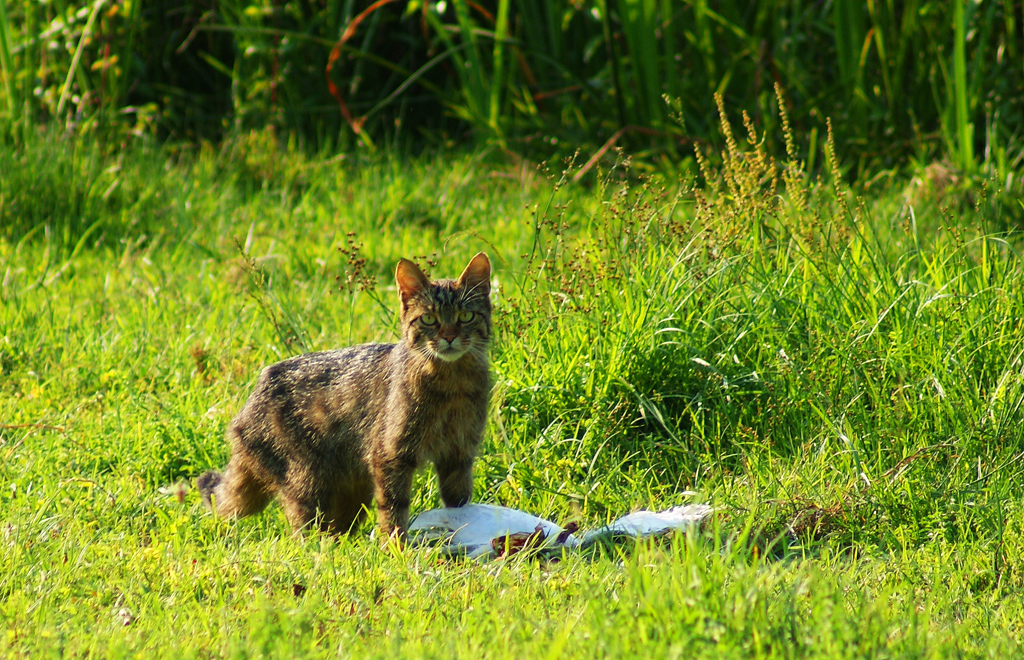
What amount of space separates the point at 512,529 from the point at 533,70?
16.7 feet

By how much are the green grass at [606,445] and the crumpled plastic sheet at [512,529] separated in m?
0.10

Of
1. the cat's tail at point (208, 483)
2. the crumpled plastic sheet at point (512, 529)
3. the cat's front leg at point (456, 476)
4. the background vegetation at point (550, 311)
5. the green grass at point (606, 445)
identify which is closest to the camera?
the green grass at point (606, 445)

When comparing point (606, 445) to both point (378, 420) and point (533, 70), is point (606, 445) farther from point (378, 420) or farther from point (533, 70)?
point (533, 70)

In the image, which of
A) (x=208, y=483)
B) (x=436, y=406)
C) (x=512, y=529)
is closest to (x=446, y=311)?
(x=436, y=406)

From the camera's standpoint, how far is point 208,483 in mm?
3922

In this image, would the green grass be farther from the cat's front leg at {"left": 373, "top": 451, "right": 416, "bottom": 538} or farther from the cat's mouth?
the cat's mouth

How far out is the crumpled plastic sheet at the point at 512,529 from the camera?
3467mm

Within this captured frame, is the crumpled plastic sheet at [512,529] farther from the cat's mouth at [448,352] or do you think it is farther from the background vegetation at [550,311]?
the cat's mouth at [448,352]

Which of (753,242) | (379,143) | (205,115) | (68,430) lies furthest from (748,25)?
(68,430)

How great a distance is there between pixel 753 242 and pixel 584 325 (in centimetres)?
87

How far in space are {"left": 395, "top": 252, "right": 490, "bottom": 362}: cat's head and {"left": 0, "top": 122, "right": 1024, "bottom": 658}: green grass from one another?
43cm

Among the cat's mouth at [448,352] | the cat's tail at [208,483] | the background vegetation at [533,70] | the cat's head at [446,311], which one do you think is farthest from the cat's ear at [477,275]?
the background vegetation at [533,70]

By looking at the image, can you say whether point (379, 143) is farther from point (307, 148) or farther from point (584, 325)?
point (584, 325)

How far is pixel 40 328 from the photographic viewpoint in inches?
201
